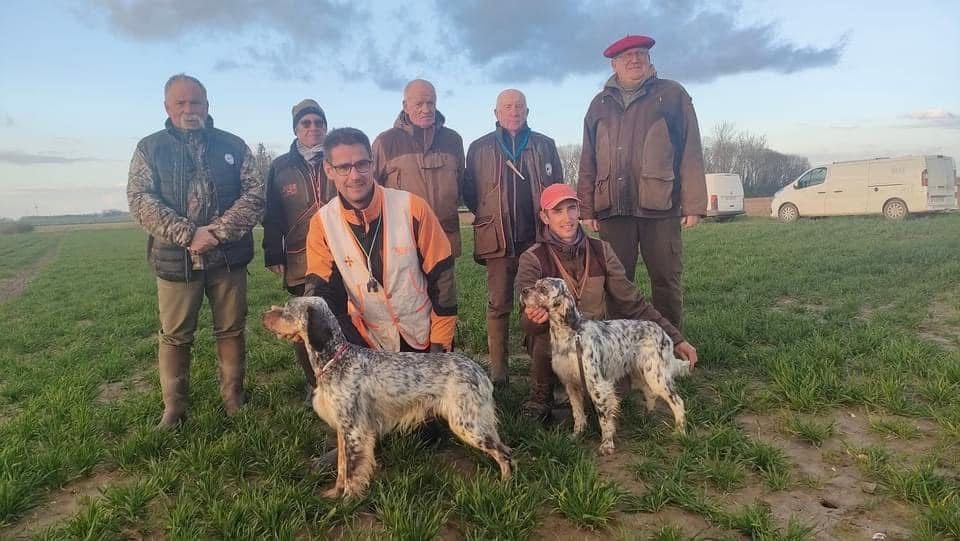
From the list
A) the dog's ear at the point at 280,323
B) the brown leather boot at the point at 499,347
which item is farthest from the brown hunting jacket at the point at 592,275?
the dog's ear at the point at 280,323

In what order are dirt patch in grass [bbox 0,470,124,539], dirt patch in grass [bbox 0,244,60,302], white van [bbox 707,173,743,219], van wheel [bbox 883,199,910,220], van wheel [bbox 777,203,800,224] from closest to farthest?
dirt patch in grass [bbox 0,470,124,539] → dirt patch in grass [bbox 0,244,60,302] → van wheel [bbox 883,199,910,220] → van wheel [bbox 777,203,800,224] → white van [bbox 707,173,743,219]

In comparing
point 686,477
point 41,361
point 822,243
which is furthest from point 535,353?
point 822,243

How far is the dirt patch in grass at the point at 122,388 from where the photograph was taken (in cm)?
568

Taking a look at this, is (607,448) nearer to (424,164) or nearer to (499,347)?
(499,347)

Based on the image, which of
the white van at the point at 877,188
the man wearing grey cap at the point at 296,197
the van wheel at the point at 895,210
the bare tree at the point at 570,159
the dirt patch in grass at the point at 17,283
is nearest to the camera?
the man wearing grey cap at the point at 296,197

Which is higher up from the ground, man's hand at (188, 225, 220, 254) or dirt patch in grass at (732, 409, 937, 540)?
man's hand at (188, 225, 220, 254)

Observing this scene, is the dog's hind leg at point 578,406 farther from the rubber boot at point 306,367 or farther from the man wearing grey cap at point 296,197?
the man wearing grey cap at point 296,197

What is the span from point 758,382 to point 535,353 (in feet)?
7.24

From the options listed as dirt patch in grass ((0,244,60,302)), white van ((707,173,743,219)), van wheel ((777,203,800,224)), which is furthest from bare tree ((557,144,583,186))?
dirt patch in grass ((0,244,60,302))

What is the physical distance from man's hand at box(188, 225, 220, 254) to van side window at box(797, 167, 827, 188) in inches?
1069

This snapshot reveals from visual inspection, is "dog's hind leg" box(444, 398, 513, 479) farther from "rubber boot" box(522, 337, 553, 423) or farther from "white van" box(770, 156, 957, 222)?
"white van" box(770, 156, 957, 222)

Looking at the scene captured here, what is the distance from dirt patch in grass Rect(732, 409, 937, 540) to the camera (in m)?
3.03

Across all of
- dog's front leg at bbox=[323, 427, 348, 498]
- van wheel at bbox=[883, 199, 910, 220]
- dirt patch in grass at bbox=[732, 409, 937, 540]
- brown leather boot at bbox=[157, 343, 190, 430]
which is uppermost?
van wheel at bbox=[883, 199, 910, 220]

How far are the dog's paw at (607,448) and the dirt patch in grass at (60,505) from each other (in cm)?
327
